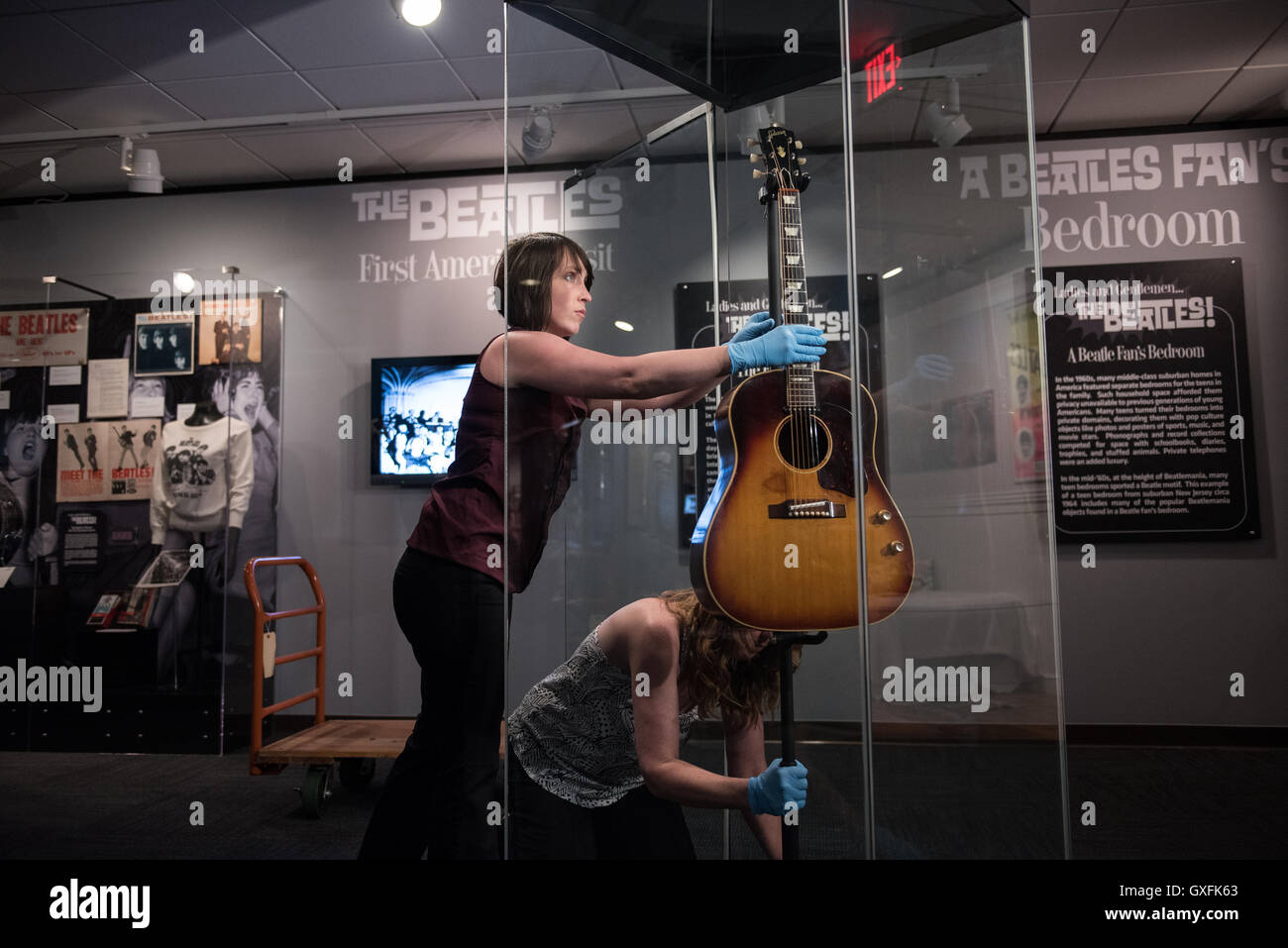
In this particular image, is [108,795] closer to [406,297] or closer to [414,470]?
[414,470]

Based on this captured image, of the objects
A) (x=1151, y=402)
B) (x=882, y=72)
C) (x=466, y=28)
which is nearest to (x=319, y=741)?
(x=466, y=28)

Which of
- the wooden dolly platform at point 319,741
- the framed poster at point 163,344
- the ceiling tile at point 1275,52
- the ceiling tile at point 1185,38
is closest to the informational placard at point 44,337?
the framed poster at point 163,344

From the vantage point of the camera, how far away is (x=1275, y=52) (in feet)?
9.75

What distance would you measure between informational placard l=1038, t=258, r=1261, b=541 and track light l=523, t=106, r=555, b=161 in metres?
2.54

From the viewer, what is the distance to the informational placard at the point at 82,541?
11.5 feet

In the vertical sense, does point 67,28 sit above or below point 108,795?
above

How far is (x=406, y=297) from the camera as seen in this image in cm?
381

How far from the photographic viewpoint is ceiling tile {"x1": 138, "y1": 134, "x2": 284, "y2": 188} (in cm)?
363

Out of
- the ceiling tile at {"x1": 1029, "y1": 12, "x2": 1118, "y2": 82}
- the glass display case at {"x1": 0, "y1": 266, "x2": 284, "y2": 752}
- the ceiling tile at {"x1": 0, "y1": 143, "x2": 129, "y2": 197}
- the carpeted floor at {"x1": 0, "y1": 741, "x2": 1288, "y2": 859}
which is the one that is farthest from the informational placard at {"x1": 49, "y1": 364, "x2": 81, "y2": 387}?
the ceiling tile at {"x1": 1029, "y1": 12, "x2": 1118, "y2": 82}

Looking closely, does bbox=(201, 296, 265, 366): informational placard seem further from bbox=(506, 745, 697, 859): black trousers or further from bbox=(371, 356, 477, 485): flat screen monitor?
bbox=(506, 745, 697, 859): black trousers

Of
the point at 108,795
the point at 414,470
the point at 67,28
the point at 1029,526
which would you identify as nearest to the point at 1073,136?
the point at 1029,526

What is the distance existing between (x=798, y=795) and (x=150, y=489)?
3.24m

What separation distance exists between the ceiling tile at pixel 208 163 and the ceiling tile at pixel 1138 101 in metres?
3.64

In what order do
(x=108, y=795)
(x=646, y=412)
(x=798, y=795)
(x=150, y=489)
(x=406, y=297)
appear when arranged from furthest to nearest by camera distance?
(x=406, y=297) → (x=150, y=489) → (x=108, y=795) → (x=646, y=412) → (x=798, y=795)
